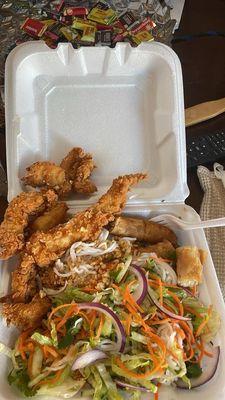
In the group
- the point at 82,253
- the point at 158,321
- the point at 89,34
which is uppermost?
the point at 89,34

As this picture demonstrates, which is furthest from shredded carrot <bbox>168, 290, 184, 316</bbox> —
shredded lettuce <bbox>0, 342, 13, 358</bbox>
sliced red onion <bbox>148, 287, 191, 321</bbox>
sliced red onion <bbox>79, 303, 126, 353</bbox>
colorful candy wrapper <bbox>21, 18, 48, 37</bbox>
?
colorful candy wrapper <bbox>21, 18, 48, 37</bbox>

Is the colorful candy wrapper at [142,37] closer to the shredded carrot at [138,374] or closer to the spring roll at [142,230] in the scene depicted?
the spring roll at [142,230]

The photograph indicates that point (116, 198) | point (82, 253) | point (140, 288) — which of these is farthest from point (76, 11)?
point (140, 288)

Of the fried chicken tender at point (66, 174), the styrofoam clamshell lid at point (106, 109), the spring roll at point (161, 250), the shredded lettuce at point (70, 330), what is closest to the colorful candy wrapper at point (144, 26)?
the styrofoam clamshell lid at point (106, 109)

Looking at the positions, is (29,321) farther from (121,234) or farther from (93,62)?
(93,62)

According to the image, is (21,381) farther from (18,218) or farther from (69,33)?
(69,33)

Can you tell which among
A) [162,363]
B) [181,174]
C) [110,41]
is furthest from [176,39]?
[162,363]

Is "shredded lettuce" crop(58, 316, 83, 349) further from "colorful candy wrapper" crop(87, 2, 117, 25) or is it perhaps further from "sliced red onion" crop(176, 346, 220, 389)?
"colorful candy wrapper" crop(87, 2, 117, 25)
